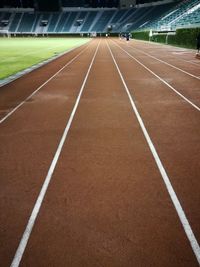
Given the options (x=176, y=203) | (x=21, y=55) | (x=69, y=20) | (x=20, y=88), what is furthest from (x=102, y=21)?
(x=176, y=203)

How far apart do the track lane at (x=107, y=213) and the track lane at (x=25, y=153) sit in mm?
257

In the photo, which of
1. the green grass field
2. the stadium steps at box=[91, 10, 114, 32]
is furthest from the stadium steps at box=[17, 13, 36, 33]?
the green grass field

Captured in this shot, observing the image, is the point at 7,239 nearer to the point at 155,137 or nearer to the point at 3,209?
the point at 3,209

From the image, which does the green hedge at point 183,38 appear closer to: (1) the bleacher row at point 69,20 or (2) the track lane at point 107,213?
(2) the track lane at point 107,213

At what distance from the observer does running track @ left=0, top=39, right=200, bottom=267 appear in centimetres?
353

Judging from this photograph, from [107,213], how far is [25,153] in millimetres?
2743

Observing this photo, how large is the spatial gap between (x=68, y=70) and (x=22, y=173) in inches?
540

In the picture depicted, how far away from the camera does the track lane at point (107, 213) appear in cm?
342

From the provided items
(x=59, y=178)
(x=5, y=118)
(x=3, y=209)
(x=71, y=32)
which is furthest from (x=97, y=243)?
(x=71, y=32)

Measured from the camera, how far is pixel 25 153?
6336mm

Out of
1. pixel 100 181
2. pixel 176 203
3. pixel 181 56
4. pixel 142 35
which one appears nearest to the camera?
pixel 176 203

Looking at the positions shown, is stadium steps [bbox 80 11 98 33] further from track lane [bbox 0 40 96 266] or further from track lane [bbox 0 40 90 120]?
track lane [bbox 0 40 96 266]

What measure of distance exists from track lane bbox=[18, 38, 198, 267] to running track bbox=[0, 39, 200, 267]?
0.01m

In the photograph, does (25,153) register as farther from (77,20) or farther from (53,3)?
(53,3)
